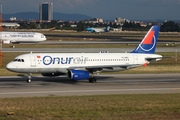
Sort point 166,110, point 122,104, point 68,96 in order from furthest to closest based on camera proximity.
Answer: point 68,96 < point 122,104 < point 166,110

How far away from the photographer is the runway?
35.3 metres

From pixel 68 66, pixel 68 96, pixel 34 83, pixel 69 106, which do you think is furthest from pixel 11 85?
pixel 69 106

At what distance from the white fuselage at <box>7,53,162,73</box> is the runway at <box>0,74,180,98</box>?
57.3 inches

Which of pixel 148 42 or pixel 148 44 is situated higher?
pixel 148 42

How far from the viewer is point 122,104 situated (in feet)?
92.3

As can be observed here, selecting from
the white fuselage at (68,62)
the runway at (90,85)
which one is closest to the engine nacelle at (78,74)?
the runway at (90,85)

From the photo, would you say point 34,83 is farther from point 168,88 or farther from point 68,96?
point 168,88

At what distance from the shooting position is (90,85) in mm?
40250

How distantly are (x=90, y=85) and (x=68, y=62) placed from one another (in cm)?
396

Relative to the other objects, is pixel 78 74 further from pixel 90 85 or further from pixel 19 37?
pixel 19 37

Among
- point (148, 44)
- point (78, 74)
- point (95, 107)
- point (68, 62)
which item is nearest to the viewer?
point (95, 107)

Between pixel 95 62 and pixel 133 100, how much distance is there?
14.6m

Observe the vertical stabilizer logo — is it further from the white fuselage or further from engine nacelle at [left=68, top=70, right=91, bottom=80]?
engine nacelle at [left=68, top=70, right=91, bottom=80]

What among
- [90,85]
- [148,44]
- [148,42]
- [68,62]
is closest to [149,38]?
[148,42]
